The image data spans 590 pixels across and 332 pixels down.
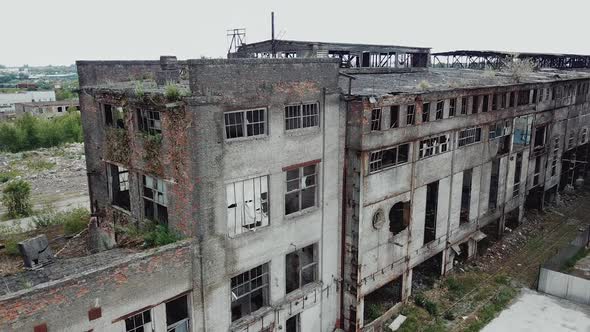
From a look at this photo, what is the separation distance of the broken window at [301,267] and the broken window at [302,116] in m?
4.90

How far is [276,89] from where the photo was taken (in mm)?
15164

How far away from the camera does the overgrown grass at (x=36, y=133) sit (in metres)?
69.6

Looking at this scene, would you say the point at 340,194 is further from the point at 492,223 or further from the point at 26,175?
the point at 26,175

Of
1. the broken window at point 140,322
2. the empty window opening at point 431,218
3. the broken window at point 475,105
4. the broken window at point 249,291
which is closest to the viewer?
the broken window at point 140,322

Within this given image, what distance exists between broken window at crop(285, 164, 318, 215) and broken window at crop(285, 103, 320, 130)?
1.60 meters

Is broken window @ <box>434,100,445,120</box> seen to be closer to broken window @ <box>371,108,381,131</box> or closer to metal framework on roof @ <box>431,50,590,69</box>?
broken window @ <box>371,108,381,131</box>

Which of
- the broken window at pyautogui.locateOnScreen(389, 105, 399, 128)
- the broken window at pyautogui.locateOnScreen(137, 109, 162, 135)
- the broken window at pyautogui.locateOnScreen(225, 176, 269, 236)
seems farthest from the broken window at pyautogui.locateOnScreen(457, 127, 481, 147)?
the broken window at pyautogui.locateOnScreen(137, 109, 162, 135)

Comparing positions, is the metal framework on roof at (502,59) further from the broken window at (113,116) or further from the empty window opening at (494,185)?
the broken window at (113,116)

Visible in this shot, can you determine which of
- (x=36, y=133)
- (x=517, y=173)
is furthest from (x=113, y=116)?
(x=36, y=133)

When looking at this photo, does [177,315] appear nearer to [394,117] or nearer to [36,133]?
[394,117]

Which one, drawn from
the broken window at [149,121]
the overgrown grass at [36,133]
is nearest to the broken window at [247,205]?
the broken window at [149,121]

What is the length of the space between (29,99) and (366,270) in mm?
110712

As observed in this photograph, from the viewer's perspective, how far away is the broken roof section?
80.7 feet

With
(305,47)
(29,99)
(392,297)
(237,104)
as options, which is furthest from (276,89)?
(29,99)
